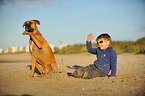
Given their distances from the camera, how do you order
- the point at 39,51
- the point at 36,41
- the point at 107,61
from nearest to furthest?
the point at 107,61 < the point at 36,41 < the point at 39,51

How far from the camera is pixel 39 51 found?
4.96 meters

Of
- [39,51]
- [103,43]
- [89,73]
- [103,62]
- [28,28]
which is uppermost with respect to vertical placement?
[28,28]

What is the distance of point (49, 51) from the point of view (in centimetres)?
511

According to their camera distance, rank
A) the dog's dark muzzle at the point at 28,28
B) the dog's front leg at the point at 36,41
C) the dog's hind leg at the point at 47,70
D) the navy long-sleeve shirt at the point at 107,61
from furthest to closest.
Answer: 1. the dog's hind leg at the point at 47,70
2. the dog's dark muzzle at the point at 28,28
3. the dog's front leg at the point at 36,41
4. the navy long-sleeve shirt at the point at 107,61

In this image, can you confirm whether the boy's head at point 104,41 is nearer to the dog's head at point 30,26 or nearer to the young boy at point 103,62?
the young boy at point 103,62

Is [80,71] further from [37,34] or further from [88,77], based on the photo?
[37,34]

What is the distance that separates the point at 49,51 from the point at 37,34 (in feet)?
2.20

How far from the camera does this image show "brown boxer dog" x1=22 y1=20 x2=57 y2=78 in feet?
15.8

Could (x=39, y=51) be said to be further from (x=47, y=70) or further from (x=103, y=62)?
(x=103, y=62)

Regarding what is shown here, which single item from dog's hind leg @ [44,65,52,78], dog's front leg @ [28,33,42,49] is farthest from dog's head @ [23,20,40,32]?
dog's hind leg @ [44,65,52,78]

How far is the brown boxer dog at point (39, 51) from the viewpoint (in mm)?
4812

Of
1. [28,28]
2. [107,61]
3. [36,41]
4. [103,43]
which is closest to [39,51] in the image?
[36,41]

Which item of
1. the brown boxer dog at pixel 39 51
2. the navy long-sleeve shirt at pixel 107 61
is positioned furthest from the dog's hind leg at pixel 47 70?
the navy long-sleeve shirt at pixel 107 61

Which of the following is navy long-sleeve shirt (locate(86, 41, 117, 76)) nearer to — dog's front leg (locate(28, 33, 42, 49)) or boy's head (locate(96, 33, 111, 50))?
boy's head (locate(96, 33, 111, 50))
